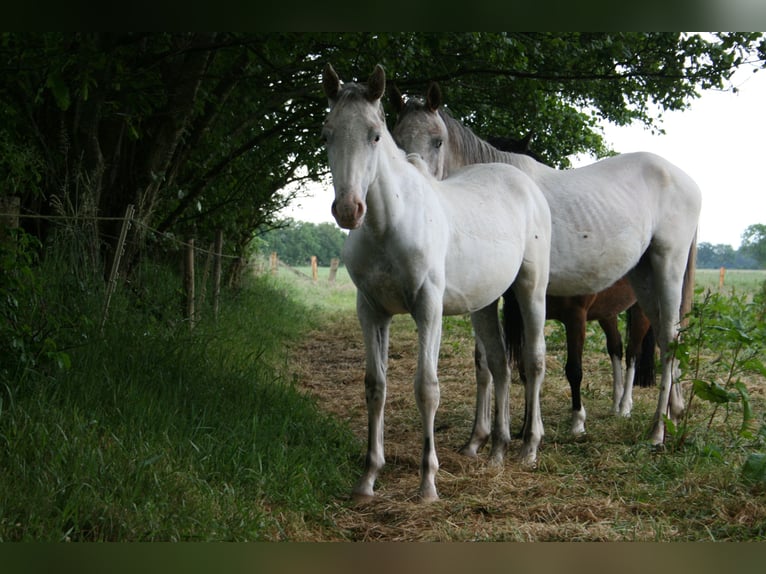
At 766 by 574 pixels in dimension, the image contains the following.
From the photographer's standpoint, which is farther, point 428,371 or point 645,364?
point 645,364

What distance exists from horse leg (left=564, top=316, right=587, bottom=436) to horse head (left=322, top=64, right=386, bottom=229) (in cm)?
268

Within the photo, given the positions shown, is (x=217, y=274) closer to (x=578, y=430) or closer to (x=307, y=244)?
(x=578, y=430)

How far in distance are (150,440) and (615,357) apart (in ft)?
14.0

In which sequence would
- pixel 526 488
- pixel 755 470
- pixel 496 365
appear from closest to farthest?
pixel 755 470 → pixel 526 488 → pixel 496 365

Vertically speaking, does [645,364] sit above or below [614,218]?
below

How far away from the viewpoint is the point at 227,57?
7.05 meters

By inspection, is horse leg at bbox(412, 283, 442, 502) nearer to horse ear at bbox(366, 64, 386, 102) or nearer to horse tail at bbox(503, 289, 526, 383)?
horse ear at bbox(366, 64, 386, 102)

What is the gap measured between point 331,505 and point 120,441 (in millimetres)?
1087

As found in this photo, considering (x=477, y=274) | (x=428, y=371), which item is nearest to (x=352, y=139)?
(x=477, y=274)

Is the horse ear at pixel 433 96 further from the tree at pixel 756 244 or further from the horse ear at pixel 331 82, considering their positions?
the tree at pixel 756 244

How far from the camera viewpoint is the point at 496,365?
16.4 ft

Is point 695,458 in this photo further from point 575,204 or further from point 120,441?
point 120,441

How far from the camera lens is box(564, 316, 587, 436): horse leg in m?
5.51

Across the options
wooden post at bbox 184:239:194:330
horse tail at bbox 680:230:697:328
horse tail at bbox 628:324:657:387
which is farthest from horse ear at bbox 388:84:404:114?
horse tail at bbox 628:324:657:387
